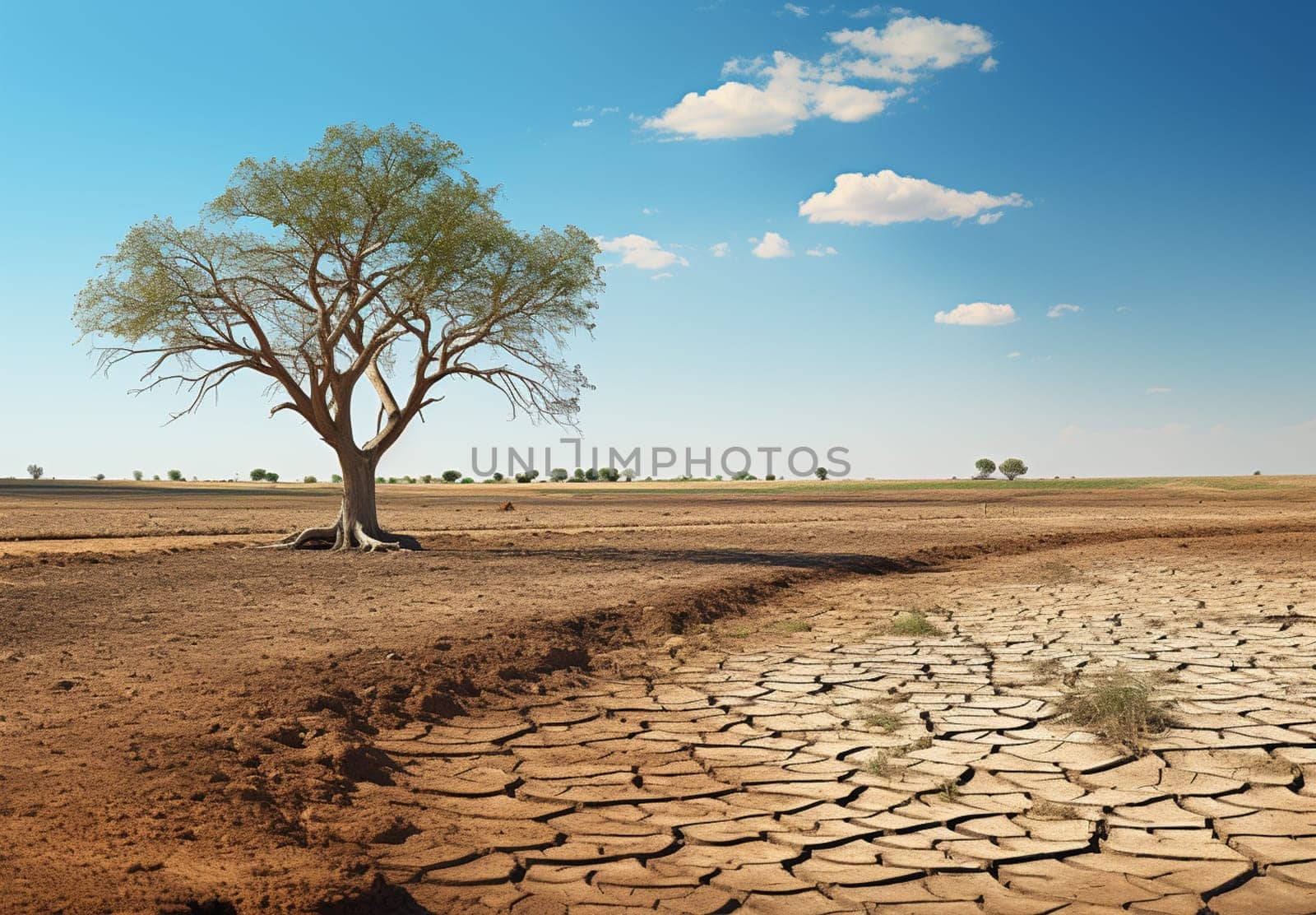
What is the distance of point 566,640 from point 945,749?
446 cm

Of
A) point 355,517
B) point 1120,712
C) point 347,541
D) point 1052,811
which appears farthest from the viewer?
point 355,517

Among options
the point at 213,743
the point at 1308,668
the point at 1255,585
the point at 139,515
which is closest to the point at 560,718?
the point at 213,743

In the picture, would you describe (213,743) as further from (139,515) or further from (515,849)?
(139,515)

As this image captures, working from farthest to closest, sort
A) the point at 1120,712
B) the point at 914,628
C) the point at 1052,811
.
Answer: the point at 914,628
the point at 1120,712
the point at 1052,811

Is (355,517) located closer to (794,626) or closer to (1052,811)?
(794,626)

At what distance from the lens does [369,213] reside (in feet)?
68.8

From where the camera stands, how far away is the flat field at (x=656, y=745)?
166 inches

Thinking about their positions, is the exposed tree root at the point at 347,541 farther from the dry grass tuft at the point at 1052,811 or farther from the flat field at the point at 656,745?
the dry grass tuft at the point at 1052,811

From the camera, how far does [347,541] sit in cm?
2178

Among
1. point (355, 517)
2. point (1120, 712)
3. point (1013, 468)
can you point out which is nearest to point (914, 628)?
point (1120, 712)

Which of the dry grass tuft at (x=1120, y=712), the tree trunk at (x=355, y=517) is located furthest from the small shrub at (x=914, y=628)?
the tree trunk at (x=355, y=517)

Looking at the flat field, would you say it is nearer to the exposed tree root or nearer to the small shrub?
the small shrub

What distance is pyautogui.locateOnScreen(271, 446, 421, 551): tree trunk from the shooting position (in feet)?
71.7

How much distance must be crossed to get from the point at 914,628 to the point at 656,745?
4.77 m
